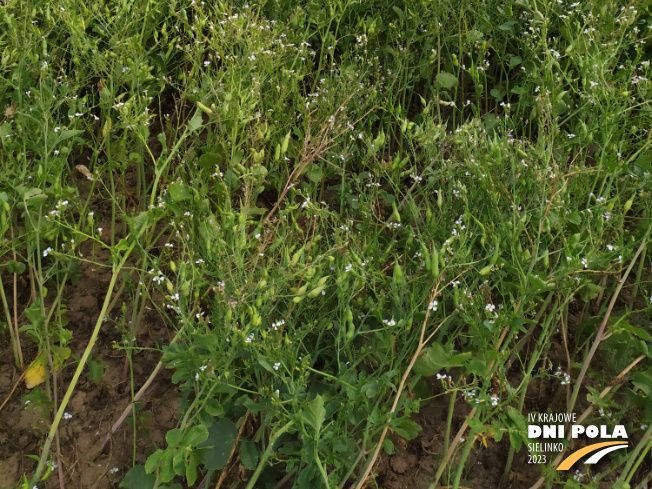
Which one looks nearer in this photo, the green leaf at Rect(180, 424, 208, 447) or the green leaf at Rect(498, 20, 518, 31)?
the green leaf at Rect(180, 424, 208, 447)

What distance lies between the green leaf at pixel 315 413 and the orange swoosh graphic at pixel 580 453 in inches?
35.3

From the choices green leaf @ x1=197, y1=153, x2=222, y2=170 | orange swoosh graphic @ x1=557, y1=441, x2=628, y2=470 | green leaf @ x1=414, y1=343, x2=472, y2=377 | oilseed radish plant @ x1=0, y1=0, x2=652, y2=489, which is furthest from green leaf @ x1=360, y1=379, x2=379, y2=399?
green leaf @ x1=197, y1=153, x2=222, y2=170

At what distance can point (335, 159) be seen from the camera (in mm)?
2367

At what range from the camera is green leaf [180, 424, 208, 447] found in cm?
164

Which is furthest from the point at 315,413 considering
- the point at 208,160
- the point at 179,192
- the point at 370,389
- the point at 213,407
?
the point at 208,160

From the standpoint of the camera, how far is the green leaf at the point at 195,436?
1638 millimetres

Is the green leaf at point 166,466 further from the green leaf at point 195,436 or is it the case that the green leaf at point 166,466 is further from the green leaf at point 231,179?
the green leaf at point 231,179

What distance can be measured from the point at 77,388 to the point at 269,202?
104cm

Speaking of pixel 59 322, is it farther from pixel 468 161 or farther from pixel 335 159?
pixel 468 161

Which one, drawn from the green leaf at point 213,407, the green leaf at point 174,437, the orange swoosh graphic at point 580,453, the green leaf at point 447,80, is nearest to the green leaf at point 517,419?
the orange swoosh graphic at point 580,453

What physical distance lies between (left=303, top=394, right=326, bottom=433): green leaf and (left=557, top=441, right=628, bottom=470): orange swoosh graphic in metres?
0.90

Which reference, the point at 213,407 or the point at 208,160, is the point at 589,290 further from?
the point at 208,160

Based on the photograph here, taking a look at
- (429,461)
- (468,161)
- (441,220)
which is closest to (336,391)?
(429,461)

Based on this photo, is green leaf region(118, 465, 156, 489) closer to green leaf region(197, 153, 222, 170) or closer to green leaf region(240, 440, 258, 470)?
green leaf region(240, 440, 258, 470)
